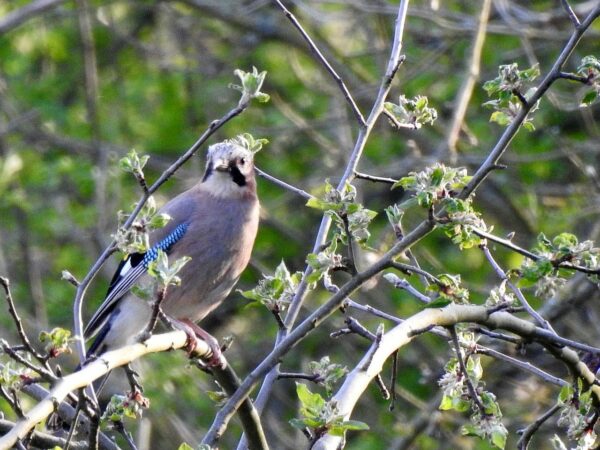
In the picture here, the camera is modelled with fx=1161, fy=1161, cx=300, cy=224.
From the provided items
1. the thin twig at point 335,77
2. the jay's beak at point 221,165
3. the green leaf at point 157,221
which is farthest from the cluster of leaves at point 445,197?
the jay's beak at point 221,165

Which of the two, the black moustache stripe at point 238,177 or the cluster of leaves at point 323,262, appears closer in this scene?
the cluster of leaves at point 323,262

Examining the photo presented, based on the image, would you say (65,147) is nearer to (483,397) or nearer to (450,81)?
(450,81)

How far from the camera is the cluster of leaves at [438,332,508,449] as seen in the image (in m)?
3.04

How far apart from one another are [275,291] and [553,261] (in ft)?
2.69

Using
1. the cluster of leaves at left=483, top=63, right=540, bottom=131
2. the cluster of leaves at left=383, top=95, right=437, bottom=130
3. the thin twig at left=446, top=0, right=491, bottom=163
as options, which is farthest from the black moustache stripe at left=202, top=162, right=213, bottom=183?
the cluster of leaves at left=483, top=63, right=540, bottom=131

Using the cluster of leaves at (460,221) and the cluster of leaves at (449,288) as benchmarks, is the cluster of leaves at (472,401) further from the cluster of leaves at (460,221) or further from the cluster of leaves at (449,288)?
the cluster of leaves at (460,221)

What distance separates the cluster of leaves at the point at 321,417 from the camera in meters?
2.92

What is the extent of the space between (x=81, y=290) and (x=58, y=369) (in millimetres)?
280

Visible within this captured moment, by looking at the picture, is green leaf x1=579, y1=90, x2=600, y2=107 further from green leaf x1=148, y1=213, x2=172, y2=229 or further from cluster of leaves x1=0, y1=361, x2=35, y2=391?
cluster of leaves x1=0, y1=361, x2=35, y2=391

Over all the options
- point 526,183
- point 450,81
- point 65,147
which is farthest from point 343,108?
point 65,147

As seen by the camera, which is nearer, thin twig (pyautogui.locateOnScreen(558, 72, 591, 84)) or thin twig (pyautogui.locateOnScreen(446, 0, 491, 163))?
thin twig (pyautogui.locateOnScreen(558, 72, 591, 84))

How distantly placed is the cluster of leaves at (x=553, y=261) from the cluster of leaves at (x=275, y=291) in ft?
2.33

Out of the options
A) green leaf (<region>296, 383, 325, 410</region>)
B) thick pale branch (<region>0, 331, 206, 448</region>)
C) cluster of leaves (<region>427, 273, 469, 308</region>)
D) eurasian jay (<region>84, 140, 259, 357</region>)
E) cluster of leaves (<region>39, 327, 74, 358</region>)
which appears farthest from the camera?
eurasian jay (<region>84, 140, 259, 357</region>)

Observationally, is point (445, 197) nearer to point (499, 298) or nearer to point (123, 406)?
point (499, 298)
